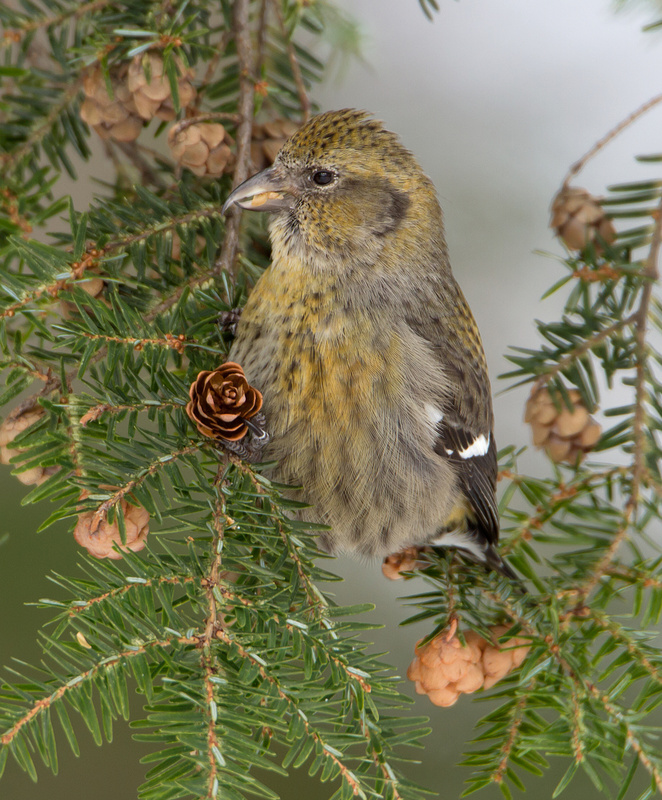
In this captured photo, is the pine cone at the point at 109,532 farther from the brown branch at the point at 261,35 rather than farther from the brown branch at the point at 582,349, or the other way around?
the brown branch at the point at 261,35

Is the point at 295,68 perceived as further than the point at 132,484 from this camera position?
Yes

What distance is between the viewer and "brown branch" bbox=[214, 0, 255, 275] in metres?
1.36

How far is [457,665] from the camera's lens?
44.0 inches

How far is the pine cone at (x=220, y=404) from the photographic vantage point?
1046 millimetres

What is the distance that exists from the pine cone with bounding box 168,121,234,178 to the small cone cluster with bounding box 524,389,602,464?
2.35ft

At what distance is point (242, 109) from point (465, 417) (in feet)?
2.55

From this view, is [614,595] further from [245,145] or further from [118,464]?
[245,145]

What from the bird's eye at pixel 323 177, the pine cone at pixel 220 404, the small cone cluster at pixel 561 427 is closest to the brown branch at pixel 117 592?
the pine cone at pixel 220 404

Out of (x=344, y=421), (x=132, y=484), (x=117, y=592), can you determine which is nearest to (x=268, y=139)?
(x=344, y=421)

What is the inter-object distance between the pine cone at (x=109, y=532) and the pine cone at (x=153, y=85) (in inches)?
26.4

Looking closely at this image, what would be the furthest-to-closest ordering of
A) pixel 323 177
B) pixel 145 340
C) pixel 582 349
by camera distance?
pixel 323 177
pixel 582 349
pixel 145 340

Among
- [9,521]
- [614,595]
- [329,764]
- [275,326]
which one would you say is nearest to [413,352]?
[275,326]

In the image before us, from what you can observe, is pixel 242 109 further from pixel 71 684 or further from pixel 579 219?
pixel 71 684

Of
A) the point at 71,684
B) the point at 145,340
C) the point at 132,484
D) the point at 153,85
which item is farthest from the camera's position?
the point at 153,85
